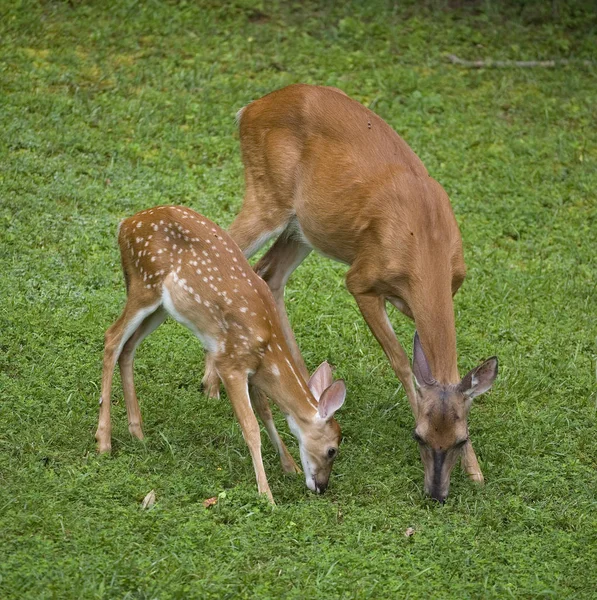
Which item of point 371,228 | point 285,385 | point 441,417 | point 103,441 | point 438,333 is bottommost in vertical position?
point 103,441

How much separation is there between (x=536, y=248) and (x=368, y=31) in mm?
4078

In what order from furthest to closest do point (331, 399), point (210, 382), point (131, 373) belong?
point (210, 382), point (131, 373), point (331, 399)

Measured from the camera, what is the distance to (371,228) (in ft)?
23.5

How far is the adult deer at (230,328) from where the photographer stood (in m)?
6.32

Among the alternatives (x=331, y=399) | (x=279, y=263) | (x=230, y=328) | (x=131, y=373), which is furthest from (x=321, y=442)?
(x=279, y=263)

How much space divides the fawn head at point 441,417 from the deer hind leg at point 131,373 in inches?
65.1

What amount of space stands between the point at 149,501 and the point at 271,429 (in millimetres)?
961

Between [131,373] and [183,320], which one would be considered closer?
[183,320]

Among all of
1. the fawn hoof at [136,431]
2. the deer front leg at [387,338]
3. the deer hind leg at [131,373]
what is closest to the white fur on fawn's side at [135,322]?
the deer hind leg at [131,373]

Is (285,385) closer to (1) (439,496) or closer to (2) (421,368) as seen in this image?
(2) (421,368)

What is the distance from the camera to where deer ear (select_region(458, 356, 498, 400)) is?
6.34 metres

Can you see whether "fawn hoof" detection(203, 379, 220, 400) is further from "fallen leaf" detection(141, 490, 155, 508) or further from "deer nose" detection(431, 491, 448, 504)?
"deer nose" detection(431, 491, 448, 504)

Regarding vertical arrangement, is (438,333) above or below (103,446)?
above

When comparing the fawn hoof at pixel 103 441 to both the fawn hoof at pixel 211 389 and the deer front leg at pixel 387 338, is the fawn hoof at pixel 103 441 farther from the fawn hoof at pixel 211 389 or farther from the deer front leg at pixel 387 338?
the deer front leg at pixel 387 338
